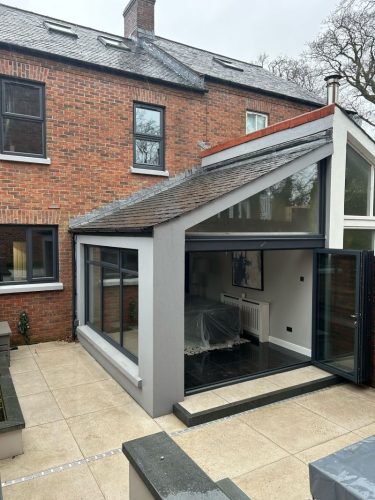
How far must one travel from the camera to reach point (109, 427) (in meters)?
4.86

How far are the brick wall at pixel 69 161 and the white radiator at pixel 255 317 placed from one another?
390 centimetres

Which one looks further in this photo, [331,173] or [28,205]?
[28,205]

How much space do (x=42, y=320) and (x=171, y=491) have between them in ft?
23.2

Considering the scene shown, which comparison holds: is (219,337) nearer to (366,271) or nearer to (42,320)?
(366,271)

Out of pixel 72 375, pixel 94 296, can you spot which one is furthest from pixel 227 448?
pixel 94 296

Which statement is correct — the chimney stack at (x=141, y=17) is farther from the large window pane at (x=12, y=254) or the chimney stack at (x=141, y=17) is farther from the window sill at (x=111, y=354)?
the window sill at (x=111, y=354)

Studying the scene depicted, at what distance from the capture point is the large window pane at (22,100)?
309 inches

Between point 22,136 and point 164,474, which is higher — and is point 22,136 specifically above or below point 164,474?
above

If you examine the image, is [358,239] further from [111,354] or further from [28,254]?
[28,254]

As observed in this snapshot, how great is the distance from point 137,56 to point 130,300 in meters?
7.78

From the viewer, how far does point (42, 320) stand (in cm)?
828

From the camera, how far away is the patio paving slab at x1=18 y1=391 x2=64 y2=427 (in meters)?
5.04

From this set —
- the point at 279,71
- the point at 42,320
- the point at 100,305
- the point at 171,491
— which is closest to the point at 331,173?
the point at 100,305

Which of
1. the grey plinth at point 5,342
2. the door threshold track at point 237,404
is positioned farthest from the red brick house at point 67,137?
the door threshold track at point 237,404
